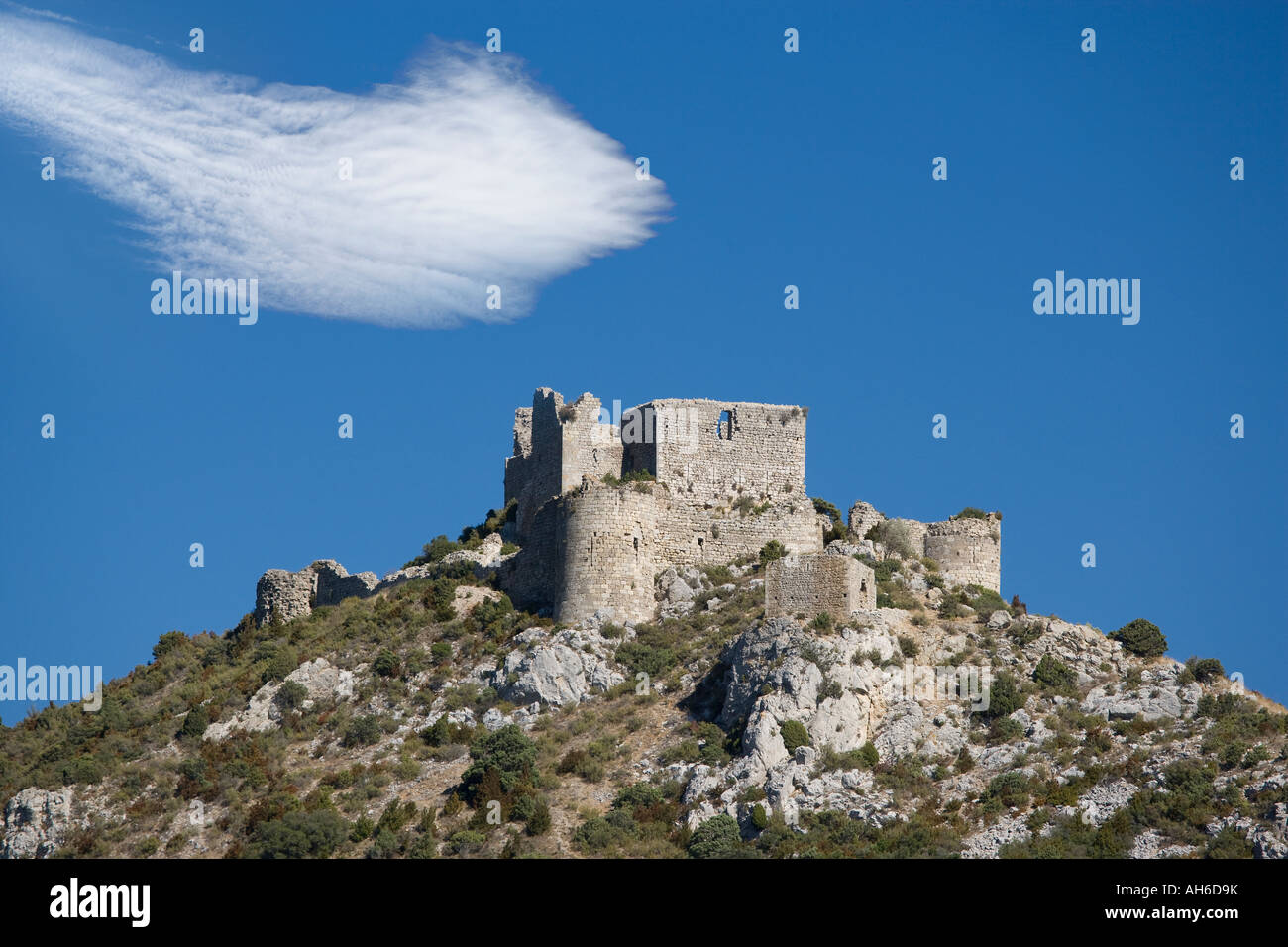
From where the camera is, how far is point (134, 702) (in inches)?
2361

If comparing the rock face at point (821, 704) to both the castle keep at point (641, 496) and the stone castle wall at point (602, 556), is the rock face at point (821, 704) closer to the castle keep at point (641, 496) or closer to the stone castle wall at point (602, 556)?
the stone castle wall at point (602, 556)

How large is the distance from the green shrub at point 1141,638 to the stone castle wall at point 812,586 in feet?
24.4

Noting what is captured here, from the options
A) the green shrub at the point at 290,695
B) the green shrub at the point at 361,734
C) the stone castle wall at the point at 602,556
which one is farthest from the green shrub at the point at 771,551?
the green shrub at the point at 290,695

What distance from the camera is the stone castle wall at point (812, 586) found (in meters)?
53.2

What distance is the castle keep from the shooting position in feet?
193

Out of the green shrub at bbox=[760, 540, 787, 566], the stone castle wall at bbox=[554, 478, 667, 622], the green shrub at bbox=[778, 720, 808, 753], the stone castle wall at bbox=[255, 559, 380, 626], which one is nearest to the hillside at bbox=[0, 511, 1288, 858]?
the green shrub at bbox=[778, 720, 808, 753]

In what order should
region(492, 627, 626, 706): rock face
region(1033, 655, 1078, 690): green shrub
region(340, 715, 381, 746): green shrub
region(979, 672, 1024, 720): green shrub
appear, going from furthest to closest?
region(492, 627, 626, 706): rock face → region(340, 715, 381, 746): green shrub → region(1033, 655, 1078, 690): green shrub → region(979, 672, 1024, 720): green shrub

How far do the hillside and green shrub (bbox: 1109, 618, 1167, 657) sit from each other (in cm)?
8

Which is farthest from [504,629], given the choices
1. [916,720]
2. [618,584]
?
[916,720]

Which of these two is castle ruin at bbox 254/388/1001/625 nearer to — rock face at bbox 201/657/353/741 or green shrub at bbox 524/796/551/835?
rock face at bbox 201/657/353/741

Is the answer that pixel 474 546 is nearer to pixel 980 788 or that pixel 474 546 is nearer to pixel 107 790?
pixel 107 790

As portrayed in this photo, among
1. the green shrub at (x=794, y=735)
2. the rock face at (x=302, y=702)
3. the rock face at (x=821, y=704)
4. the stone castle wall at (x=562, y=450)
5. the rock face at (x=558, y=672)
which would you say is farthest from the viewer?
the stone castle wall at (x=562, y=450)

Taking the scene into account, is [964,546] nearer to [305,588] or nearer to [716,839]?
[716,839]

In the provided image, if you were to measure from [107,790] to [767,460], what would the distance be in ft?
78.7
